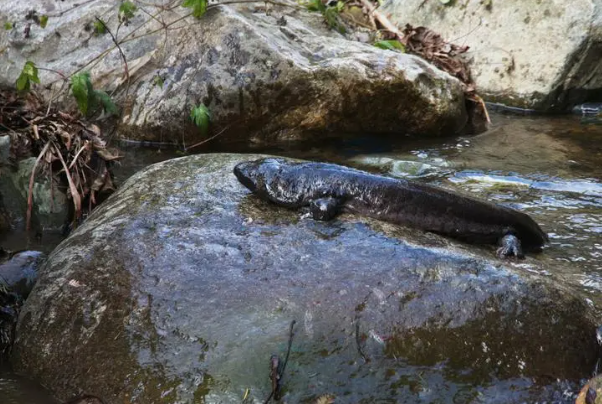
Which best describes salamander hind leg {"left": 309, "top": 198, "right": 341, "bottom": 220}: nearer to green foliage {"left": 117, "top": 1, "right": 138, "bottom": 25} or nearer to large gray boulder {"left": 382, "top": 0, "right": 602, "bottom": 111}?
green foliage {"left": 117, "top": 1, "right": 138, "bottom": 25}

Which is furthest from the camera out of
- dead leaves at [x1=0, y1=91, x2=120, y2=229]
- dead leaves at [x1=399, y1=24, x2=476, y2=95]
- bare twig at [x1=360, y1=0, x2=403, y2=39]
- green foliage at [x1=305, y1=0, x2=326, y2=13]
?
bare twig at [x1=360, y1=0, x2=403, y2=39]

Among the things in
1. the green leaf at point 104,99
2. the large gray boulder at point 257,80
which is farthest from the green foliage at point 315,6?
the green leaf at point 104,99

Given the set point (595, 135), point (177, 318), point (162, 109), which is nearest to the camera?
point (177, 318)

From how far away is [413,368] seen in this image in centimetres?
330

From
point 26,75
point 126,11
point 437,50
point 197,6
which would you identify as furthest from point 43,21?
point 437,50

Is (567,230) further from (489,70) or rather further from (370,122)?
(489,70)

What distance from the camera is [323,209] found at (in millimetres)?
4531

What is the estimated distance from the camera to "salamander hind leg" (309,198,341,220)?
14.9 ft

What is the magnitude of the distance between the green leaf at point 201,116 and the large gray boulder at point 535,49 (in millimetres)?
5842

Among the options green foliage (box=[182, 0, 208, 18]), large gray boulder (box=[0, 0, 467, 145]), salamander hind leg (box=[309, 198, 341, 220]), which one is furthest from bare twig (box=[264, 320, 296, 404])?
green foliage (box=[182, 0, 208, 18])

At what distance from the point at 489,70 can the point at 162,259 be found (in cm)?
897

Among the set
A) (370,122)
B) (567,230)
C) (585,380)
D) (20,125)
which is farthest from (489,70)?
(585,380)

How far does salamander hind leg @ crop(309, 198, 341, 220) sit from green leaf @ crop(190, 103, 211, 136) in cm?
341

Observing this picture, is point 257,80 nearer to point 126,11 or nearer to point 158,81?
point 158,81
